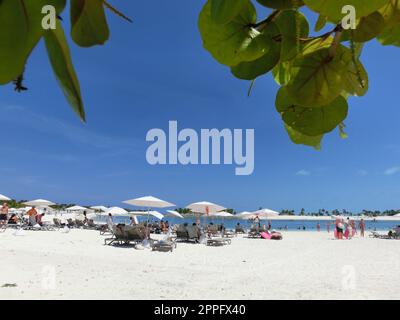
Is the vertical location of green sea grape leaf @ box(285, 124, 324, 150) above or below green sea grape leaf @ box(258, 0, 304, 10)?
below

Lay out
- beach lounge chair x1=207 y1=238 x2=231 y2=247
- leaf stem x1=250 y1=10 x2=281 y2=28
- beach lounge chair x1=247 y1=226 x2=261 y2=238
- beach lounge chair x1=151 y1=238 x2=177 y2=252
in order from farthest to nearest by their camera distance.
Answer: beach lounge chair x1=247 y1=226 x2=261 y2=238 < beach lounge chair x1=207 y1=238 x2=231 y2=247 < beach lounge chair x1=151 y1=238 x2=177 y2=252 < leaf stem x1=250 y1=10 x2=281 y2=28

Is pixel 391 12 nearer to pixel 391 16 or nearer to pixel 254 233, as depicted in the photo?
pixel 391 16

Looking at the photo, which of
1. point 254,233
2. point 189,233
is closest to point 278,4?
point 189,233

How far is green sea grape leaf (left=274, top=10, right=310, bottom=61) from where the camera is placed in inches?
17.8

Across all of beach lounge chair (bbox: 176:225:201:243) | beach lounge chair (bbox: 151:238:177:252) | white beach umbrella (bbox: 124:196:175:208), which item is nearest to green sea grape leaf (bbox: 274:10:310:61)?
beach lounge chair (bbox: 151:238:177:252)

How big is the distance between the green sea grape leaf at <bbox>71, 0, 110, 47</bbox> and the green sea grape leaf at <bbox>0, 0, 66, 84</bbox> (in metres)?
0.07

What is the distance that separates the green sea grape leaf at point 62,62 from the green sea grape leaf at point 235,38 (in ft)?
0.65

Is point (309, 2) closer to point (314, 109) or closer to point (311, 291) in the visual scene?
point (314, 109)

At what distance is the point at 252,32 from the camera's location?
437mm

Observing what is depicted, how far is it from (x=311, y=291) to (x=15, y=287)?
6.73m

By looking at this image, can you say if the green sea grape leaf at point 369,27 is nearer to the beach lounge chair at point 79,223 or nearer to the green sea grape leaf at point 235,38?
the green sea grape leaf at point 235,38

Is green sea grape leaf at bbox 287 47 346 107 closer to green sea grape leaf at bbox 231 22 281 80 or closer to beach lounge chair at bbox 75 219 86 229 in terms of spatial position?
green sea grape leaf at bbox 231 22 281 80

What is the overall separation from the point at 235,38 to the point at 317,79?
0.12 metres

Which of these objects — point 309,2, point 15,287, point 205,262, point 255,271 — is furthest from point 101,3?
point 205,262
